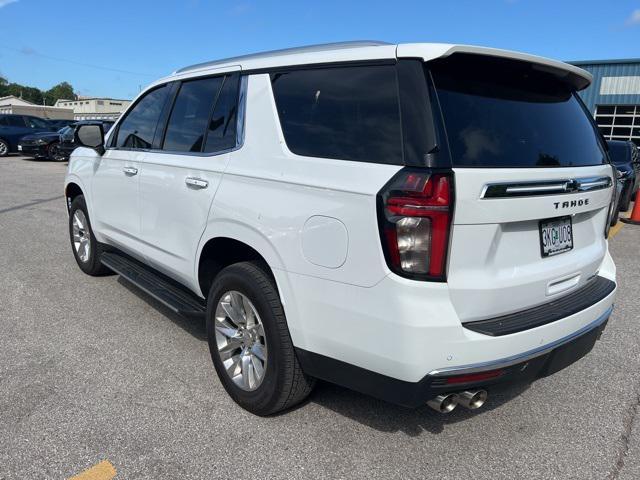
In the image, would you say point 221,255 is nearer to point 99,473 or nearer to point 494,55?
point 99,473

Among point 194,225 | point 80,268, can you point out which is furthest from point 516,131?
point 80,268

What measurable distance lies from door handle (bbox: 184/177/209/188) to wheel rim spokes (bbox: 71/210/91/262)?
2.42 metres

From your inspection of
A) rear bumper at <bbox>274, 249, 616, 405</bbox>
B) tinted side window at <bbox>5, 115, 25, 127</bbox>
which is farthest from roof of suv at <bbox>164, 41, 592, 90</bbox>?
tinted side window at <bbox>5, 115, 25, 127</bbox>

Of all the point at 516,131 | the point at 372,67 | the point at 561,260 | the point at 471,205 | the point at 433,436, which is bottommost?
the point at 433,436

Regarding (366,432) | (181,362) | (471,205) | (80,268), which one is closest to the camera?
(471,205)

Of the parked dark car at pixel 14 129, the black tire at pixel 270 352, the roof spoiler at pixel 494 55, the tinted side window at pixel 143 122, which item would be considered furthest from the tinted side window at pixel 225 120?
the parked dark car at pixel 14 129

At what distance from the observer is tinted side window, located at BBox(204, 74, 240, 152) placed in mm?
3086

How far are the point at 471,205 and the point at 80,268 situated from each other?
4806 mm

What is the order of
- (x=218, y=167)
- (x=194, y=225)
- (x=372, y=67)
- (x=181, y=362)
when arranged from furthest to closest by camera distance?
1. (x=181, y=362)
2. (x=194, y=225)
3. (x=218, y=167)
4. (x=372, y=67)

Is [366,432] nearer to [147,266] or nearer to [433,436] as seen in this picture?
[433,436]

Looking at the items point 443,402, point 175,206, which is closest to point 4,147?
point 175,206

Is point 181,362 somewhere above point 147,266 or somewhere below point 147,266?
below

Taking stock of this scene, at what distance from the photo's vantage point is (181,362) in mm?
3562

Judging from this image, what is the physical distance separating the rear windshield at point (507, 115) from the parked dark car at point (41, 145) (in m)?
21.4
